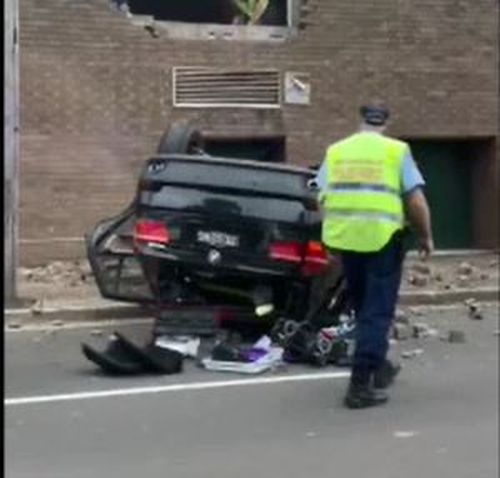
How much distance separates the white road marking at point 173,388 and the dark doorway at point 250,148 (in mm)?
3422

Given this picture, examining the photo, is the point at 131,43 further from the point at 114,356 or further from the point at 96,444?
the point at 96,444

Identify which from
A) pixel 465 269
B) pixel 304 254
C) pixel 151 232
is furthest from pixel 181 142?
pixel 465 269

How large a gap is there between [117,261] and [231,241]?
3.44 feet

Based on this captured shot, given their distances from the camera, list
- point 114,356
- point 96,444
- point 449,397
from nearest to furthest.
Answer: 1. point 96,444
2. point 449,397
3. point 114,356

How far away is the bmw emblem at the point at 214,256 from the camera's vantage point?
8.88 metres

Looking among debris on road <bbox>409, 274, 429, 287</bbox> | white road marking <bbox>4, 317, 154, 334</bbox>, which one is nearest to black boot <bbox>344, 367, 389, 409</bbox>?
white road marking <bbox>4, 317, 154, 334</bbox>

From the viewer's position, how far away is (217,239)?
29.5 feet

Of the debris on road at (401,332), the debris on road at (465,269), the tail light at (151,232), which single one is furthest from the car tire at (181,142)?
the debris on road at (465,269)

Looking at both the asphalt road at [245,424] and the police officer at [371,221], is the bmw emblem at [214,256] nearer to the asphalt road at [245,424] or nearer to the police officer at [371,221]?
the asphalt road at [245,424]

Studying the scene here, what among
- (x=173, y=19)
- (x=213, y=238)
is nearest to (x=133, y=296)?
(x=213, y=238)

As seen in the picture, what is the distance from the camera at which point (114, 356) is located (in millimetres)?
8578

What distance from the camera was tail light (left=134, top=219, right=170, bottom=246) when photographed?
358 inches

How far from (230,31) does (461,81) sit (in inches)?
73.9

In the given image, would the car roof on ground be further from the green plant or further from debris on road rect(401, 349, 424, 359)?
debris on road rect(401, 349, 424, 359)
